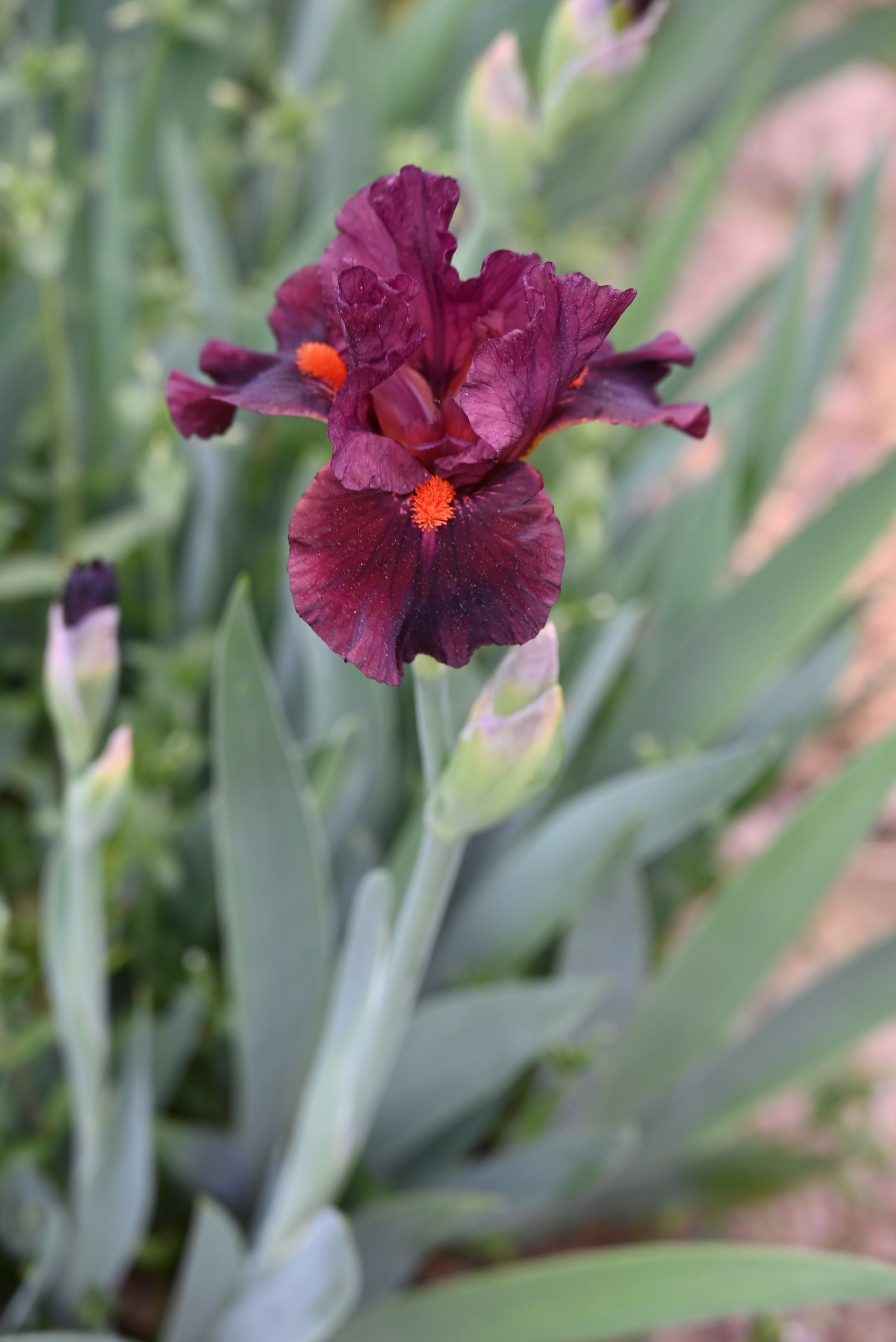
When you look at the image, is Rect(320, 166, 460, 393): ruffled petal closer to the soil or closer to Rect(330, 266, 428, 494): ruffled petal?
Rect(330, 266, 428, 494): ruffled petal

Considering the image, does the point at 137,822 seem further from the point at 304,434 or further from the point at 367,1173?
the point at 304,434

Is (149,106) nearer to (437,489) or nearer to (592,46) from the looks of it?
(592,46)

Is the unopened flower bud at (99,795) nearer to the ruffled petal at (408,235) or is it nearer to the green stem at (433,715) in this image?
the green stem at (433,715)

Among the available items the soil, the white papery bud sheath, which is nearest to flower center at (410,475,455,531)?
the white papery bud sheath

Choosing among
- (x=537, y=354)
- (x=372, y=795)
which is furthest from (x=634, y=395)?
(x=372, y=795)

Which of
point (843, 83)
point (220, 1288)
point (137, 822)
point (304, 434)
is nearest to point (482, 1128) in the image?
point (220, 1288)

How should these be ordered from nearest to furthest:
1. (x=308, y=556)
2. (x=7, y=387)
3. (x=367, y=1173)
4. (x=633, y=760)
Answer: (x=308, y=556)
(x=367, y=1173)
(x=633, y=760)
(x=7, y=387)
